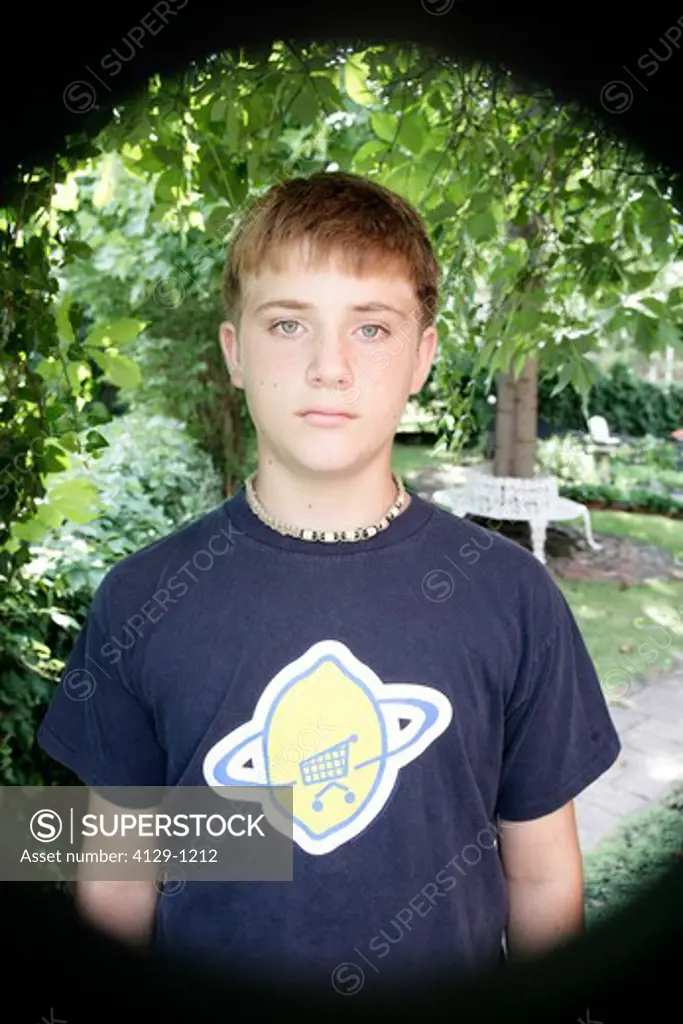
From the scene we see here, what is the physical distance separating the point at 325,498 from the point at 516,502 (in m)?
5.58

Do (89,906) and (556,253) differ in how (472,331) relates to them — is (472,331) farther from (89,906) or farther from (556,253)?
(89,906)

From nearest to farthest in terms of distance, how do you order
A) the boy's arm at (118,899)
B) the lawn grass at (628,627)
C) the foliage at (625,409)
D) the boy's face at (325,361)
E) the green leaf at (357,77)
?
the boy's face at (325,361), the boy's arm at (118,899), the green leaf at (357,77), the lawn grass at (628,627), the foliage at (625,409)

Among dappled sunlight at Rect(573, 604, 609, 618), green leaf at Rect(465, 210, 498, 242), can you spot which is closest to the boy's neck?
green leaf at Rect(465, 210, 498, 242)

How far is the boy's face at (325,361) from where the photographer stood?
1091mm

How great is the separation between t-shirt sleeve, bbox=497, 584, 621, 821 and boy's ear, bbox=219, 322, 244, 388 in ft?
1.81

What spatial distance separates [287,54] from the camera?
1.66m

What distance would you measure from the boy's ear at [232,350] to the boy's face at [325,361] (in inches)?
3.1

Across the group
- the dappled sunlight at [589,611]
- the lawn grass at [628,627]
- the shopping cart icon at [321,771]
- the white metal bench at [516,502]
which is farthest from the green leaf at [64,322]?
the white metal bench at [516,502]

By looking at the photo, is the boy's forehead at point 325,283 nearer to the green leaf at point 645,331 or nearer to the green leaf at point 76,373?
the green leaf at point 76,373

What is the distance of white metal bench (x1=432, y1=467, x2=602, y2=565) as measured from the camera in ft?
21.4

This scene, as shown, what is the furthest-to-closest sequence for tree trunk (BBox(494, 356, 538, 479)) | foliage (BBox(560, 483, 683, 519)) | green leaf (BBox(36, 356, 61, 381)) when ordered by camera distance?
1. foliage (BBox(560, 483, 683, 519))
2. tree trunk (BBox(494, 356, 538, 479))
3. green leaf (BBox(36, 356, 61, 381))

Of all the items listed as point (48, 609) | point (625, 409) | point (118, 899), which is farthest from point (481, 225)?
point (625, 409)

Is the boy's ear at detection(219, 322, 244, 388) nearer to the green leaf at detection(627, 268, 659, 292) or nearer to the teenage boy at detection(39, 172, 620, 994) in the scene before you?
the teenage boy at detection(39, 172, 620, 994)

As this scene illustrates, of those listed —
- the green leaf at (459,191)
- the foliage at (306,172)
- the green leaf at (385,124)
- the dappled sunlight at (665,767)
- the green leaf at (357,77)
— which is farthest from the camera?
the dappled sunlight at (665,767)
